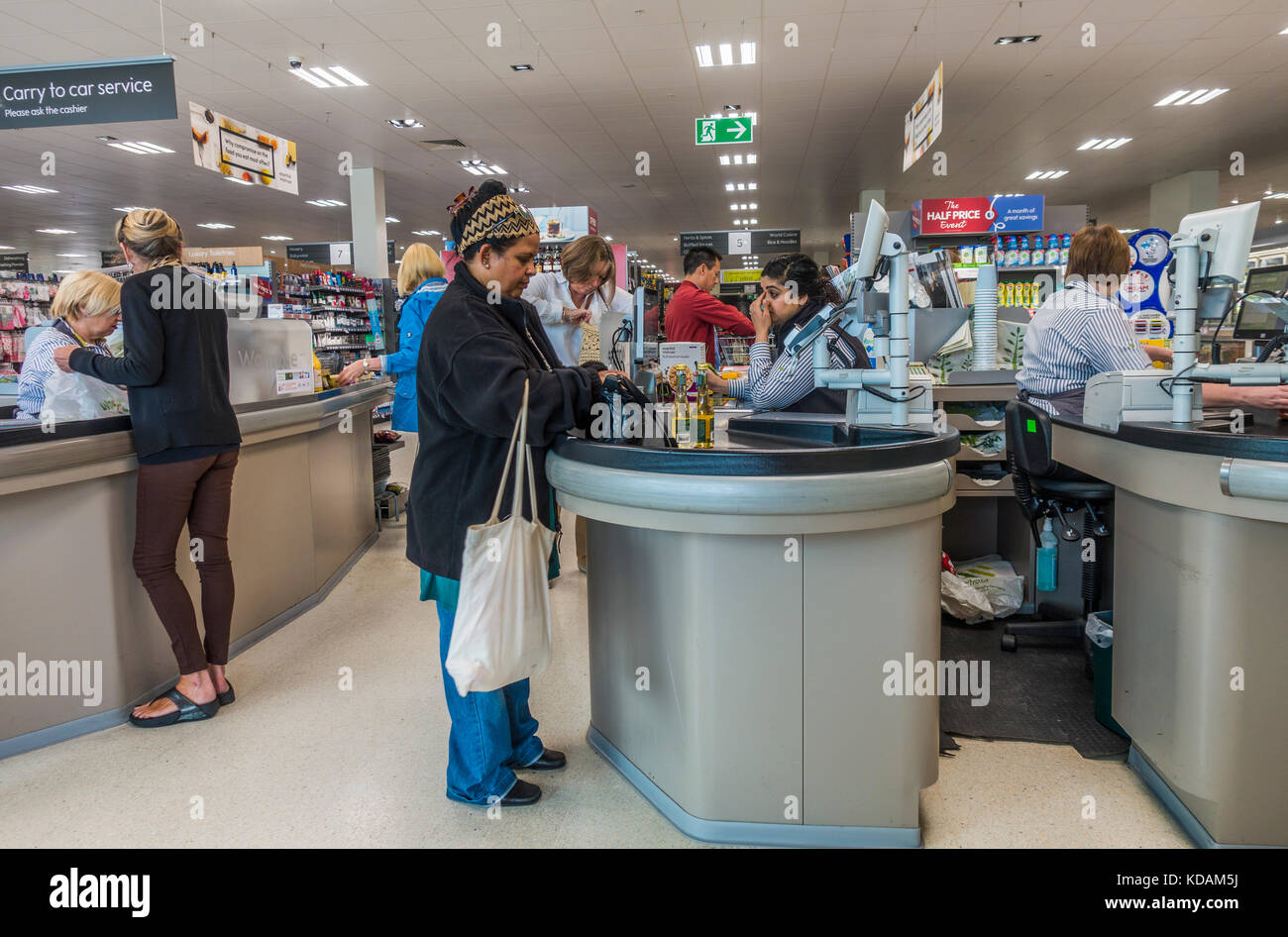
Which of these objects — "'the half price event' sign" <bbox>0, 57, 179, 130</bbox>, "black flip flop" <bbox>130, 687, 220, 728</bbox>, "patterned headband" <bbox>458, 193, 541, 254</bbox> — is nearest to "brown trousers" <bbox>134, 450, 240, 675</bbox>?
"black flip flop" <bbox>130, 687, 220, 728</bbox>

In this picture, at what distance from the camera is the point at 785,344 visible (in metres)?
3.09

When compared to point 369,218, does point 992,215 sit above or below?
below

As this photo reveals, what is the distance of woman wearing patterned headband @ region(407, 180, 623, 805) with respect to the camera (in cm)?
189

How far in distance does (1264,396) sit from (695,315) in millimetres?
3106

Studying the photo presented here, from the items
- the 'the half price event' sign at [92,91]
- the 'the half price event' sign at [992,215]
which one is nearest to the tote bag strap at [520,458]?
the 'the half price event' sign at [92,91]

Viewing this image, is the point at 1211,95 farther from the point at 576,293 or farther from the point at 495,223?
the point at 495,223

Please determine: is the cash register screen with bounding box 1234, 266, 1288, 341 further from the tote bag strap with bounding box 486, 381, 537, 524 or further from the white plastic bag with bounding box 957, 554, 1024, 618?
the tote bag strap with bounding box 486, 381, 537, 524

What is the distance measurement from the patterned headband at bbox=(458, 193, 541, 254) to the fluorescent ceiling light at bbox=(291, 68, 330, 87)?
23.0ft

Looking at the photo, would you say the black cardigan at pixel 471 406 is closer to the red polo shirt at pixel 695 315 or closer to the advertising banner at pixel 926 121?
the red polo shirt at pixel 695 315

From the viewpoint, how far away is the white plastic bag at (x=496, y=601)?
1809mm

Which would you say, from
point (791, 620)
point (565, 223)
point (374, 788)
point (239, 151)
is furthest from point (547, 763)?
point (239, 151)

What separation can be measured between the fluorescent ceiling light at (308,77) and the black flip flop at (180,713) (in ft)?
22.2
